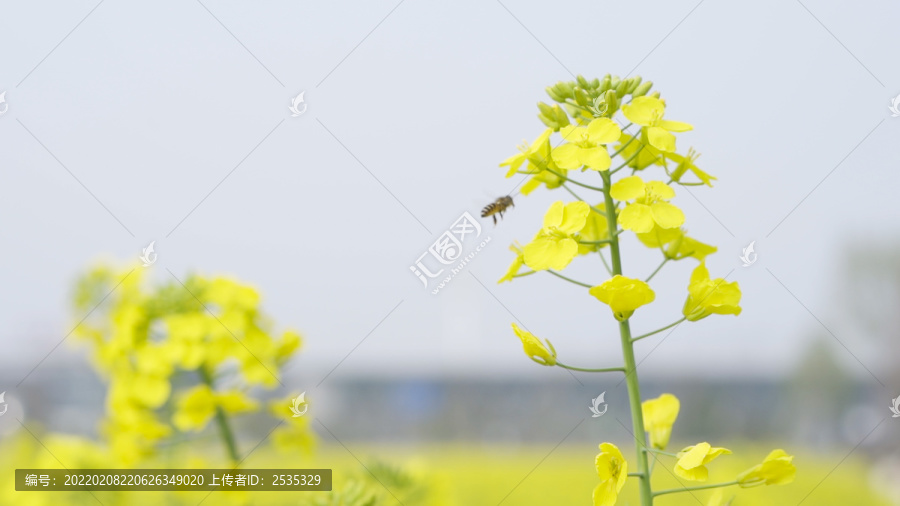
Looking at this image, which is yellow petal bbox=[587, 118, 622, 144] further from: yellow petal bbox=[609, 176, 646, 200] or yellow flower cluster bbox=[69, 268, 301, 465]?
yellow flower cluster bbox=[69, 268, 301, 465]

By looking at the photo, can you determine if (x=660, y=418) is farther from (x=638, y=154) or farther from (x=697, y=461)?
(x=638, y=154)

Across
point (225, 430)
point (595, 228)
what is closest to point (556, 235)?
point (595, 228)

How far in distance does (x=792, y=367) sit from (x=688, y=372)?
11.3 ft

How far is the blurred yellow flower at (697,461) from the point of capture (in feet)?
2.85

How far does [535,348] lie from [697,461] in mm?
245

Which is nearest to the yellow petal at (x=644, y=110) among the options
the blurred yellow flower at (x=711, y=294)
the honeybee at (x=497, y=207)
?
the blurred yellow flower at (x=711, y=294)

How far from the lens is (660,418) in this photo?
105 cm

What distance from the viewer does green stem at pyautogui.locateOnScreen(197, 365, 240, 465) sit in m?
1.71

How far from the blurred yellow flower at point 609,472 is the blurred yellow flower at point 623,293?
17cm

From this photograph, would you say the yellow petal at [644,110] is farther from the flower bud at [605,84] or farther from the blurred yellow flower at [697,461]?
the blurred yellow flower at [697,461]

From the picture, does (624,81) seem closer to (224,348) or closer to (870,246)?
(224,348)

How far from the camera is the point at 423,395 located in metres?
11.0

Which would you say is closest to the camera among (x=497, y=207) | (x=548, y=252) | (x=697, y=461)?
(x=697, y=461)

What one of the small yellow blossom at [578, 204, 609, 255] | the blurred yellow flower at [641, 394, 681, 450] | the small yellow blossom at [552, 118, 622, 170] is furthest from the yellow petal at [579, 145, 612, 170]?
the blurred yellow flower at [641, 394, 681, 450]
